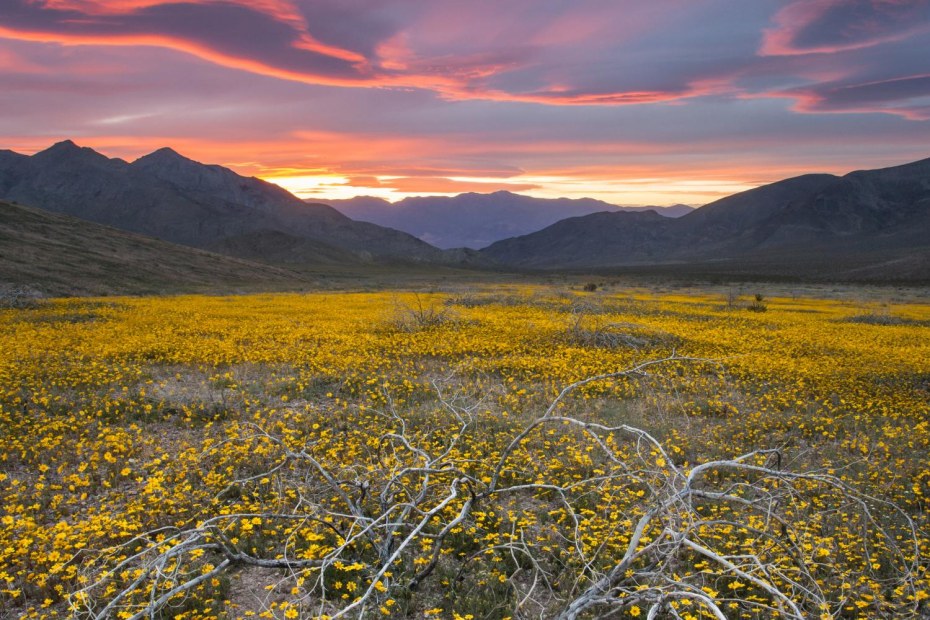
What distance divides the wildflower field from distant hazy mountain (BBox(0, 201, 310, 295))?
26.0 metres

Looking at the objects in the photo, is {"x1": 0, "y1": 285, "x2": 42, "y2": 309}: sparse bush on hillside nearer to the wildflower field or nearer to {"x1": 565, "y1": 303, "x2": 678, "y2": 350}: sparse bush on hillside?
the wildflower field

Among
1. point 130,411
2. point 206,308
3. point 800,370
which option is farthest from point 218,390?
point 206,308

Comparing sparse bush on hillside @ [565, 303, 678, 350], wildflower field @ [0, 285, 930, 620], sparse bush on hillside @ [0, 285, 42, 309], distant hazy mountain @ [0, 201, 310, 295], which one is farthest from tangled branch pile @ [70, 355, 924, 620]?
distant hazy mountain @ [0, 201, 310, 295]

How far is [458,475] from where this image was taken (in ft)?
24.6

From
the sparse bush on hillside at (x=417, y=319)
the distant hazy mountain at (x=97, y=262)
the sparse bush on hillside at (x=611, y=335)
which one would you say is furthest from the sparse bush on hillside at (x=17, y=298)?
the sparse bush on hillside at (x=611, y=335)

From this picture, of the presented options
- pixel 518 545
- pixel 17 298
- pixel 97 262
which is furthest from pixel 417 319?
pixel 97 262

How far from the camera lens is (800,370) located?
15398mm

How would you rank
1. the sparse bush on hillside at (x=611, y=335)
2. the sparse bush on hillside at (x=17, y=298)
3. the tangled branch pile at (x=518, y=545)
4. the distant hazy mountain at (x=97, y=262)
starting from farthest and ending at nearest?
the distant hazy mountain at (x=97, y=262) < the sparse bush on hillside at (x=17, y=298) < the sparse bush on hillside at (x=611, y=335) < the tangled branch pile at (x=518, y=545)

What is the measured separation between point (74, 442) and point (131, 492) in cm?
235

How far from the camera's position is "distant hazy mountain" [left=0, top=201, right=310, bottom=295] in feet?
140

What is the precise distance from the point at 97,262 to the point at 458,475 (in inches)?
2315

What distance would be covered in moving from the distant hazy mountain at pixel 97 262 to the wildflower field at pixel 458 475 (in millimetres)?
26039

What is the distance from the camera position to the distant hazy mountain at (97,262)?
4259cm

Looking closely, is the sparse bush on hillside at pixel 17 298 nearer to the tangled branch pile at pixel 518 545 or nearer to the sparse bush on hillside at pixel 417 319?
the sparse bush on hillside at pixel 417 319
